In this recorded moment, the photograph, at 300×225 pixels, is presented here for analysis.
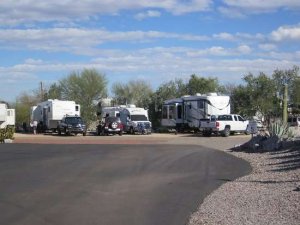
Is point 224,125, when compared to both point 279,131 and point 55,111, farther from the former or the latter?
point 55,111

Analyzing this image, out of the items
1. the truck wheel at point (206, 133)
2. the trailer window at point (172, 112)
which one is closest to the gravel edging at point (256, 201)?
the truck wheel at point (206, 133)

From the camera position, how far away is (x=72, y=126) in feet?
155

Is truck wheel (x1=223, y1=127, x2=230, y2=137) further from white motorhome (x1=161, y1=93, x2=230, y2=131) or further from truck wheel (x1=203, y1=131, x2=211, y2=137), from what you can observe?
white motorhome (x1=161, y1=93, x2=230, y2=131)

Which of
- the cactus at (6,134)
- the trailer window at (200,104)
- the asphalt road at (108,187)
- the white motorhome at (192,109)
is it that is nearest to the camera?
the asphalt road at (108,187)

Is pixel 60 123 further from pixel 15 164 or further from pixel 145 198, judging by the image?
pixel 145 198

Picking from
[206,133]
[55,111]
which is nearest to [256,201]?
[206,133]

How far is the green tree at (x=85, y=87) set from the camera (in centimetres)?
6775

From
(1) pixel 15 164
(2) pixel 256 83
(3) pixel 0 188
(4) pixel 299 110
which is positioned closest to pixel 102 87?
(2) pixel 256 83

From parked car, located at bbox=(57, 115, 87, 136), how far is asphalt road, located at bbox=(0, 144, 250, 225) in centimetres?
2610

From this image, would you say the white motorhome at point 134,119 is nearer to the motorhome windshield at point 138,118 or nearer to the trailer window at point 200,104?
the motorhome windshield at point 138,118

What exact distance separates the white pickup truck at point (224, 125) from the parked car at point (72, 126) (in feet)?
35.9

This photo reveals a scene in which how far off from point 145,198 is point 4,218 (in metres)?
3.14

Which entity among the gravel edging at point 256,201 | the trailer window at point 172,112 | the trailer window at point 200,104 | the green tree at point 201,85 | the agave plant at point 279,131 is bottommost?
the gravel edging at point 256,201

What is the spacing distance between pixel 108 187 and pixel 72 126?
3519 cm
